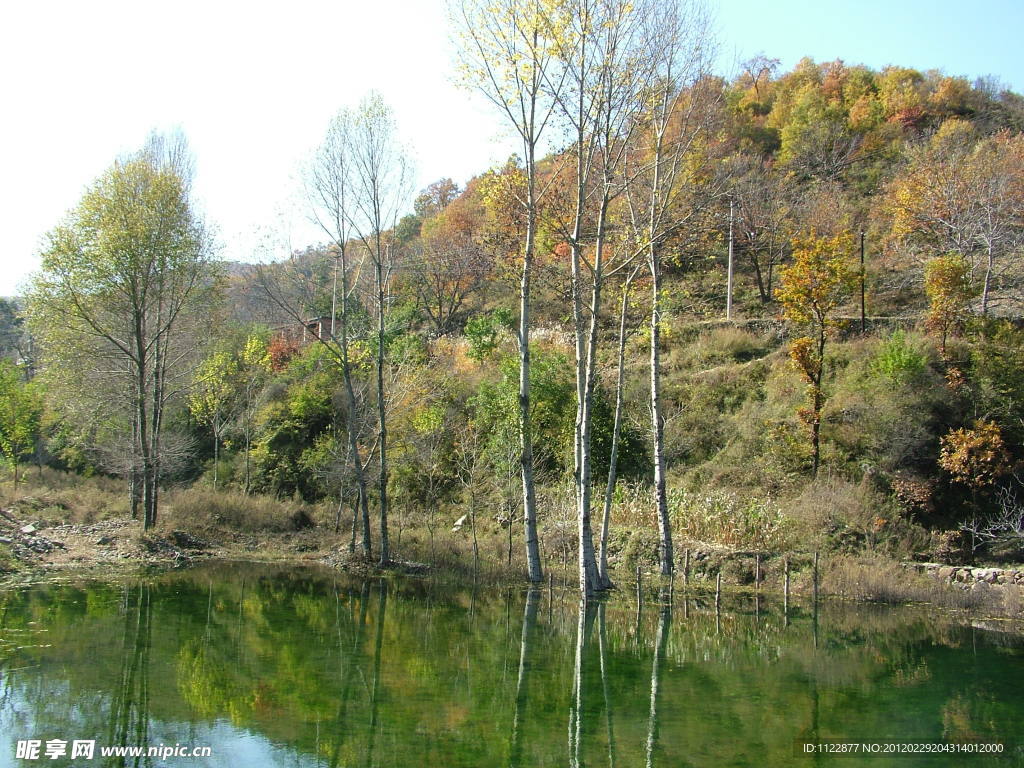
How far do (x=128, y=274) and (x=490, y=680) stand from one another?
1980 cm

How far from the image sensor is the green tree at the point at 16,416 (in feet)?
111

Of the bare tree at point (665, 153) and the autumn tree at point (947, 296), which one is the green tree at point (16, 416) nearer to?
the bare tree at point (665, 153)

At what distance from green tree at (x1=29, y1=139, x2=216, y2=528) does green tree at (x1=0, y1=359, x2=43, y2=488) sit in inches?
385

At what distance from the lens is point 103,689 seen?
31.3 ft

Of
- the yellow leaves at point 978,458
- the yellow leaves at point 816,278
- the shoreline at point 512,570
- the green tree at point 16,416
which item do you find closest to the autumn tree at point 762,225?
the yellow leaves at point 816,278

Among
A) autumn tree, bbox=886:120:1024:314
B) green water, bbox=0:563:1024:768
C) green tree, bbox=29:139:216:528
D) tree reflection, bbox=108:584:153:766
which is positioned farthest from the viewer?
autumn tree, bbox=886:120:1024:314

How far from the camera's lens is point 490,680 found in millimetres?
10773

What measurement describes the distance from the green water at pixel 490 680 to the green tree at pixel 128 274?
10407 millimetres

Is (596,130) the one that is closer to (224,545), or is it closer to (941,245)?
(224,545)

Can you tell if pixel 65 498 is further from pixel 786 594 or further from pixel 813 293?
pixel 813 293

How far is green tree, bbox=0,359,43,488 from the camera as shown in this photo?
3384 centimetres

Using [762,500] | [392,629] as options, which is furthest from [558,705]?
[762,500]

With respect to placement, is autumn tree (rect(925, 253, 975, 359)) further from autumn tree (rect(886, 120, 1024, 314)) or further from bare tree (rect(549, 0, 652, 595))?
bare tree (rect(549, 0, 652, 595))

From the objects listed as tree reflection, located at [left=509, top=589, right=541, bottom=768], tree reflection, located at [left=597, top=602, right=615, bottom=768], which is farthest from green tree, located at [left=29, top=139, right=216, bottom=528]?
tree reflection, located at [left=597, top=602, right=615, bottom=768]
